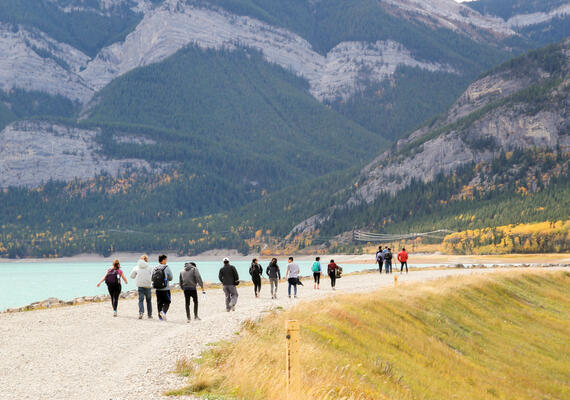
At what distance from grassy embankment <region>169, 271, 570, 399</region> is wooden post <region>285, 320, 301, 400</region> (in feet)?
3.70

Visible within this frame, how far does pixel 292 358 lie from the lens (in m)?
16.8

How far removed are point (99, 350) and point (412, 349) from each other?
50.1 feet

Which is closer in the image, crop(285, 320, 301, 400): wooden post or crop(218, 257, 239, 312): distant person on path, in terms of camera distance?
crop(285, 320, 301, 400): wooden post

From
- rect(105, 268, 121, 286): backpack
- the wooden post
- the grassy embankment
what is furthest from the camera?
rect(105, 268, 121, 286): backpack

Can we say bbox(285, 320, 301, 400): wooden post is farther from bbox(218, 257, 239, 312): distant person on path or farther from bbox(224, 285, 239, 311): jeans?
bbox(224, 285, 239, 311): jeans

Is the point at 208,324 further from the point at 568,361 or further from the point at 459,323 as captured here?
the point at 568,361

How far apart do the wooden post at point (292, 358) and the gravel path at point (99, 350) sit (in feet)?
12.1

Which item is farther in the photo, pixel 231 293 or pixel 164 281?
pixel 231 293

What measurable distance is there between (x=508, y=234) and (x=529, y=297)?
118006 mm

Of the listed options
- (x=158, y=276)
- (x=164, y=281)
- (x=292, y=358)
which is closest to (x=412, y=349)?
(x=164, y=281)

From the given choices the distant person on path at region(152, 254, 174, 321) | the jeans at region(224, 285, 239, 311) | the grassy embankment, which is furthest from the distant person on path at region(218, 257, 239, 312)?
the grassy embankment

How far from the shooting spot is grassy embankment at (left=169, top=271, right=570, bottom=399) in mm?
21203

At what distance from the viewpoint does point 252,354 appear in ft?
74.3

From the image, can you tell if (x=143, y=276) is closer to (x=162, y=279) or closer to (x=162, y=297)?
(x=162, y=297)
